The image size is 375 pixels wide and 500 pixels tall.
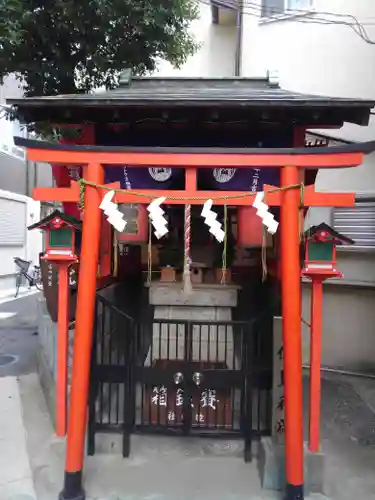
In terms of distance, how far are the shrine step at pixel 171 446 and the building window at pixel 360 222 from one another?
534 cm

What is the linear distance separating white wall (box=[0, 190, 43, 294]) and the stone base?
16698 millimetres

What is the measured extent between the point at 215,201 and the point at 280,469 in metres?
3.14

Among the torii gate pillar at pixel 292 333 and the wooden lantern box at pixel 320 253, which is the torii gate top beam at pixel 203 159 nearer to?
the torii gate pillar at pixel 292 333

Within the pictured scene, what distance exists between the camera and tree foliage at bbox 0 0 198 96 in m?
8.00

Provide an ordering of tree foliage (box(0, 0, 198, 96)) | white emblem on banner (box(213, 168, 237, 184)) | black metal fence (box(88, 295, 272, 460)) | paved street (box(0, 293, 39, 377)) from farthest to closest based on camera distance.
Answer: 1. paved street (box(0, 293, 39, 377))
2. tree foliage (box(0, 0, 198, 96))
3. black metal fence (box(88, 295, 272, 460))
4. white emblem on banner (box(213, 168, 237, 184))

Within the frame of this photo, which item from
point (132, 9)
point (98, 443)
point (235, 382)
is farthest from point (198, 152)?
point (132, 9)

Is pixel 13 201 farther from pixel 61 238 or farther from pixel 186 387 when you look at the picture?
pixel 186 387

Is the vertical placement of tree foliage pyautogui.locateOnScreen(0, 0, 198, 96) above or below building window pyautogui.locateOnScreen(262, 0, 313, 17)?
below

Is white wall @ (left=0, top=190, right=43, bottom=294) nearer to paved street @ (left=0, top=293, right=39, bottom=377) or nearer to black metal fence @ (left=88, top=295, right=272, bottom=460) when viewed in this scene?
paved street @ (left=0, top=293, right=39, bottom=377)

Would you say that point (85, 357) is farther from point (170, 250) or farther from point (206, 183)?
point (170, 250)

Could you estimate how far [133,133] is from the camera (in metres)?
5.82

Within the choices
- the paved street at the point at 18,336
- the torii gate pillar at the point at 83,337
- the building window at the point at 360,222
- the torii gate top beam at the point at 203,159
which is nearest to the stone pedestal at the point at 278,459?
the torii gate pillar at the point at 83,337

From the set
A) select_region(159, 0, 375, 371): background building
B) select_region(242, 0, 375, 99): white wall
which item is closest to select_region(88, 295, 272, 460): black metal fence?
select_region(159, 0, 375, 371): background building

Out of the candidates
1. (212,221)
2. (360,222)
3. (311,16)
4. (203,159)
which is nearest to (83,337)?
(212,221)
